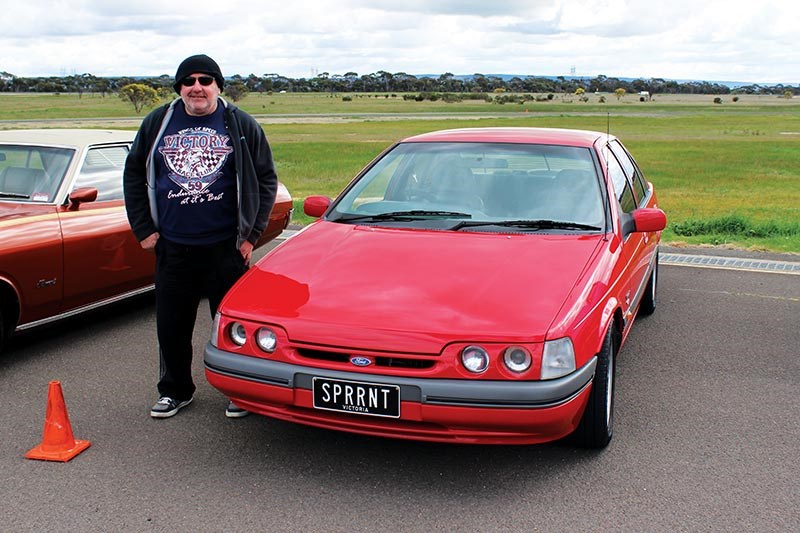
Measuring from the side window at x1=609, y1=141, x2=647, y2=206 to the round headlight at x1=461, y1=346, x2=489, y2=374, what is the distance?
2.78 meters

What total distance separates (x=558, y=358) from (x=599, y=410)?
0.56 meters

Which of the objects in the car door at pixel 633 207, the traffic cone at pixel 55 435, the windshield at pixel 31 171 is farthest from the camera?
the windshield at pixel 31 171

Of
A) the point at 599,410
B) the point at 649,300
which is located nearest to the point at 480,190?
→ the point at 599,410

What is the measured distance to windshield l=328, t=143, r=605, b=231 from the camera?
4746mm

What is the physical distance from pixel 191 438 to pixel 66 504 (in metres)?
0.81

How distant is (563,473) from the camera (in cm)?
387

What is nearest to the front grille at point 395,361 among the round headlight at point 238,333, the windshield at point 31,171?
the round headlight at point 238,333

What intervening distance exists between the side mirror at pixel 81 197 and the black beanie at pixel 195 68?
1.90 m

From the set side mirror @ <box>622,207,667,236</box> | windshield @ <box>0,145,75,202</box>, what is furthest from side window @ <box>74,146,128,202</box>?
side mirror @ <box>622,207,667,236</box>

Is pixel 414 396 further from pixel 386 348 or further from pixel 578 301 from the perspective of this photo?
pixel 578 301

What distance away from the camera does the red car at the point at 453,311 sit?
11.5 feet

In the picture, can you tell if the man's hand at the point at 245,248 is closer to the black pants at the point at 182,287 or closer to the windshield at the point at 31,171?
the black pants at the point at 182,287

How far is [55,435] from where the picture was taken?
404 centimetres

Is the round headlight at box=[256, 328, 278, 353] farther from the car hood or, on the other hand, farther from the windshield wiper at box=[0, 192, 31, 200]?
the windshield wiper at box=[0, 192, 31, 200]
